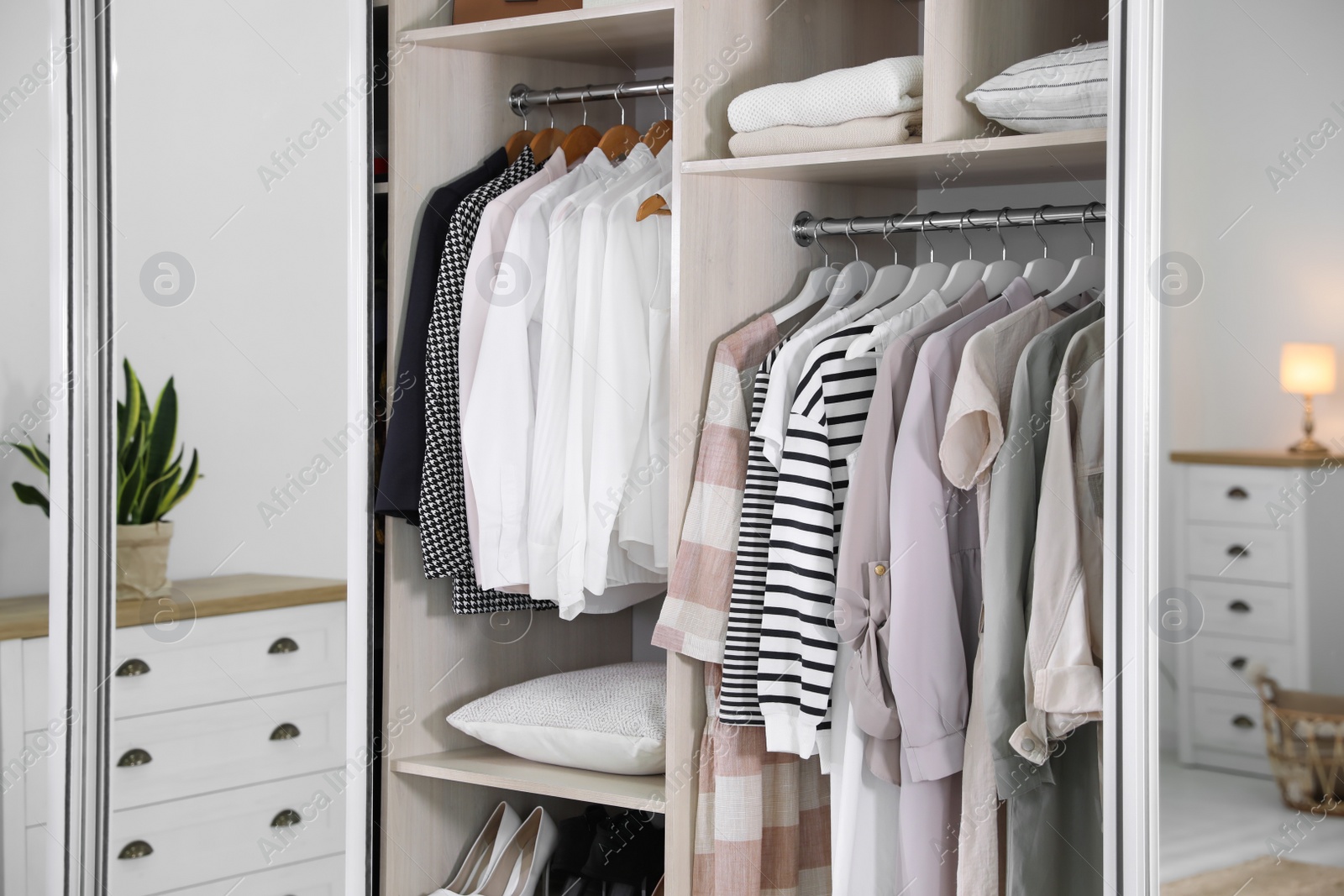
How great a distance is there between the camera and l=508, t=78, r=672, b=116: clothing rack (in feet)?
7.09

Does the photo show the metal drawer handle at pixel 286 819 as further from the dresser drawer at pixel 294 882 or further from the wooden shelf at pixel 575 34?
the wooden shelf at pixel 575 34

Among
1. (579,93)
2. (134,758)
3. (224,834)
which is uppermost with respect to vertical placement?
(579,93)

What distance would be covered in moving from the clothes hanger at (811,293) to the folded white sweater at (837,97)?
269mm

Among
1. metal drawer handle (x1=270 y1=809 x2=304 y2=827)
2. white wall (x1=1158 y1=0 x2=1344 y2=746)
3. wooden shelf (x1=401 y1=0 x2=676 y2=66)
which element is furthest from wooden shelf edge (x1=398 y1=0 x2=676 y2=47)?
metal drawer handle (x1=270 y1=809 x2=304 y2=827)

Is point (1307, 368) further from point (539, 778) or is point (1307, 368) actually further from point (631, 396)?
point (539, 778)

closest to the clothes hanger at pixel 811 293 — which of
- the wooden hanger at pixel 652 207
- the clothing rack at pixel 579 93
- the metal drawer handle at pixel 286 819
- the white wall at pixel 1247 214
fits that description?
the wooden hanger at pixel 652 207

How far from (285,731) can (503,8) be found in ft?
4.30

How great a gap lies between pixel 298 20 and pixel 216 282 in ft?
1.54

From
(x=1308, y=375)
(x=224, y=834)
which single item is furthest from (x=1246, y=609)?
(x=224, y=834)

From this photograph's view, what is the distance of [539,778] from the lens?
6.93 ft

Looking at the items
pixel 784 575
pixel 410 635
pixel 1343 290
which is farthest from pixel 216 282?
pixel 1343 290

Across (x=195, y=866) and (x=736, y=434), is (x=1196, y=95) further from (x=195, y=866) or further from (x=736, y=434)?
(x=195, y=866)

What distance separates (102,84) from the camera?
6.53 ft

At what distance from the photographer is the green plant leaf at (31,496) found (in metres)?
2.01
